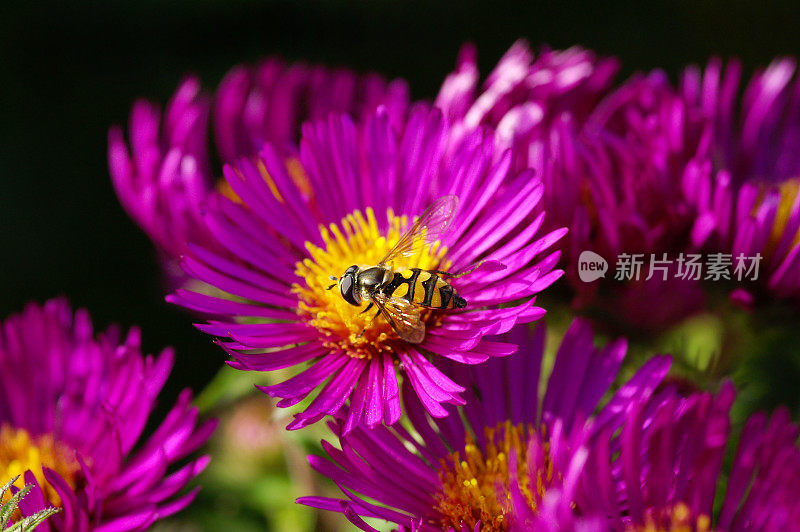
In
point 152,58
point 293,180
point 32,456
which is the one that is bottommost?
point 32,456

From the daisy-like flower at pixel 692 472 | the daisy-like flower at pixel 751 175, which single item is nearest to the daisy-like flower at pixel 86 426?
the daisy-like flower at pixel 692 472

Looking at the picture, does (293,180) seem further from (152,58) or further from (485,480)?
(152,58)

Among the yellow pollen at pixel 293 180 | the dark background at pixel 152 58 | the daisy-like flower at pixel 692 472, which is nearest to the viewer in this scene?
the daisy-like flower at pixel 692 472

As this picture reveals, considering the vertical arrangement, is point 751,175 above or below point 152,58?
below

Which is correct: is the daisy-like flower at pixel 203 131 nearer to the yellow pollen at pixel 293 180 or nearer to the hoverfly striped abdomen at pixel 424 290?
the yellow pollen at pixel 293 180

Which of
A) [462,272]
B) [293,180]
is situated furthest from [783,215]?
[293,180]

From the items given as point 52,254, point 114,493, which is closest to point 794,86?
point 114,493

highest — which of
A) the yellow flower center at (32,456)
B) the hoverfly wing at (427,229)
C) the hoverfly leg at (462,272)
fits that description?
the hoverfly wing at (427,229)

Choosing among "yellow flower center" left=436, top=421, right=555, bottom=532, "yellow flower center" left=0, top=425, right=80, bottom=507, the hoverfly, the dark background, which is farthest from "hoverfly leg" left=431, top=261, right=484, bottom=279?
the dark background
